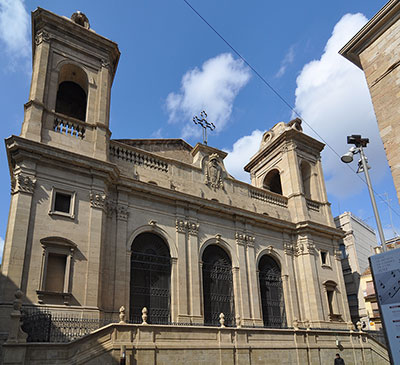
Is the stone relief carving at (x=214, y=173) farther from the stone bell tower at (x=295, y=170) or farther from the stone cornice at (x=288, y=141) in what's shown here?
the stone cornice at (x=288, y=141)

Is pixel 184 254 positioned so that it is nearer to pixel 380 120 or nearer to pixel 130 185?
pixel 130 185

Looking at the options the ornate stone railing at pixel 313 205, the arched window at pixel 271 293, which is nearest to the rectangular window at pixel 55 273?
the arched window at pixel 271 293

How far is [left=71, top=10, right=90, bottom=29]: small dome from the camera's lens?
21.7 meters

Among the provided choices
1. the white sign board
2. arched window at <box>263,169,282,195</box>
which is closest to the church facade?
arched window at <box>263,169,282,195</box>

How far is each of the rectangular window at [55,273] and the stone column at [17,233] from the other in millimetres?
1158

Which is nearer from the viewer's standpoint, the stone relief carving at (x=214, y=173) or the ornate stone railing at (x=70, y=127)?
the ornate stone railing at (x=70, y=127)

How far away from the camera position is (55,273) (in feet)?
51.9

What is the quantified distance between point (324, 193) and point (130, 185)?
1676 cm

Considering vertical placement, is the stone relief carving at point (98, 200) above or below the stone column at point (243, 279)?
above

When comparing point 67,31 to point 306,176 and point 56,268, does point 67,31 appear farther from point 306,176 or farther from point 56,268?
point 306,176

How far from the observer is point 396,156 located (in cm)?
985

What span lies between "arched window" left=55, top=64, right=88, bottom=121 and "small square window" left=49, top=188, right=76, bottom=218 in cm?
737

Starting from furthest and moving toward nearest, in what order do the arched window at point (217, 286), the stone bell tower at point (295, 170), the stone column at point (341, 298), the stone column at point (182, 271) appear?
the stone bell tower at point (295, 170) → the stone column at point (341, 298) → the arched window at point (217, 286) → the stone column at point (182, 271)

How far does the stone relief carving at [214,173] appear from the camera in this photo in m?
23.9
